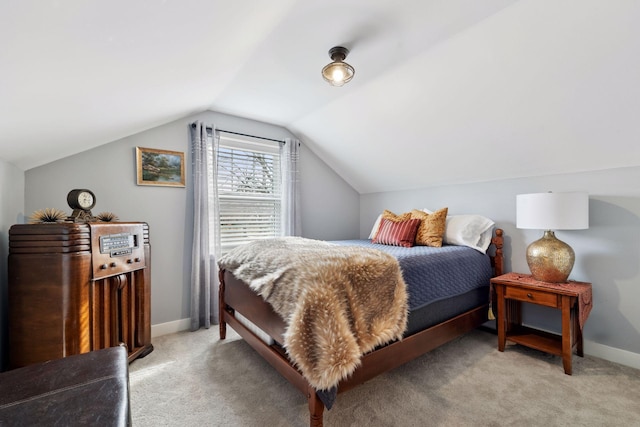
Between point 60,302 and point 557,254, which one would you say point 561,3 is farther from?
point 60,302

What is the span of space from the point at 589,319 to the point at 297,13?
3.09m

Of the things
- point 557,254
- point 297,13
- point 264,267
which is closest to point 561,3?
point 297,13

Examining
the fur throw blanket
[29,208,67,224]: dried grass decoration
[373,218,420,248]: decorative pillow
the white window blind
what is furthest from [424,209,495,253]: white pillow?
[29,208,67,224]: dried grass decoration

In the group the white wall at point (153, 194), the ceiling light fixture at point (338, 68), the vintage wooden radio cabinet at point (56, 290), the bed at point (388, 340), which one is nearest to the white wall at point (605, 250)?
the bed at point (388, 340)

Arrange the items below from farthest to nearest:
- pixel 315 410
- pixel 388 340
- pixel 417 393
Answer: pixel 417 393, pixel 388 340, pixel 315 410

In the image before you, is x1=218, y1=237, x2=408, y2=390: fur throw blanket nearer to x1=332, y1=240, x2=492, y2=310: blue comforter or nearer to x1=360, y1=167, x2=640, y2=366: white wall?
x1=332, y1=240, x2=492, y2=310: blue comforter

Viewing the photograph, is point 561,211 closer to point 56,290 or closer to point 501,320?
point 501,320

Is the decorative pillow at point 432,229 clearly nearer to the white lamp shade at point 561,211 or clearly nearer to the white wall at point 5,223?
the white lamp shade at point 561,211

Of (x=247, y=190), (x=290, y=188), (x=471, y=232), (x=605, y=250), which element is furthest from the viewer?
(x=290, y=188)

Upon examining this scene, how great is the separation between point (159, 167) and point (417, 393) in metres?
2.86

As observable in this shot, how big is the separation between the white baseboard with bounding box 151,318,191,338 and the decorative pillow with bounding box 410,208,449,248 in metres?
2.47

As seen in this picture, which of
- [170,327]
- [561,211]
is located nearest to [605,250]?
[561,211]

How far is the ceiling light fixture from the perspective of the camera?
1887 mm

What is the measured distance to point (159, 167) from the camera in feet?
9.01
